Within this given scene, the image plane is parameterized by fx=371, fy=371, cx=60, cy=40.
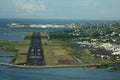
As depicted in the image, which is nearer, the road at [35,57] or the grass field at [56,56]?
the road at [35,57]

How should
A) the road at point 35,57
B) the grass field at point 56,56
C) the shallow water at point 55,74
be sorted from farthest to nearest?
Result: the grass field at point 56,56 → the road at point 35,57 → the shallow water at point 55,74

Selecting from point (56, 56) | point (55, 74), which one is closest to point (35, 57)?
point (56, 56)

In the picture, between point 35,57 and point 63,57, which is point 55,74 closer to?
point 35,57

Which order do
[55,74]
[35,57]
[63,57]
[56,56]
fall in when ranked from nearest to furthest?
[55,74] → [35,57] → [63,57] → [56,56]

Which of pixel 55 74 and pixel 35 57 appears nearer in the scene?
pixel 55 74

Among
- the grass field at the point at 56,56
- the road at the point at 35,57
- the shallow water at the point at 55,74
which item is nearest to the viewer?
the shallow water at the point at 55,74

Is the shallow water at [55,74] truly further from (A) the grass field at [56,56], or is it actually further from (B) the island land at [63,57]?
(A) the grass field at [56,56]

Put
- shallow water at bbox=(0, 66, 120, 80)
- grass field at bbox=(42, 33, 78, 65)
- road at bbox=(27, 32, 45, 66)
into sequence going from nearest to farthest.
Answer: shallow water at bbox=(0, 66, 120, 80), road at bbox=(27, 32, 45, 66), grass field at bbox=(42, 33, 78, 65)

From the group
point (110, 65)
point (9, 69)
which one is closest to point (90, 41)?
point (110, 65)

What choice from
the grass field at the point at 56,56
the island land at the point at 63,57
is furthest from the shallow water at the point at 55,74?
the grass field at the point at 56,56

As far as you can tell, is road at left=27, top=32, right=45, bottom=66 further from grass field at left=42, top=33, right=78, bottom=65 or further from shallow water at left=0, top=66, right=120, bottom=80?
shallow water at left=0, top=66, right=120, bottom=80

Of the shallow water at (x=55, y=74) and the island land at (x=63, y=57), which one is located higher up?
the shallow water at (x=55, y=74)

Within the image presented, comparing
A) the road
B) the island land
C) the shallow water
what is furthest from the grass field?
the shallow water

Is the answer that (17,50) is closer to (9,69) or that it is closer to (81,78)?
(9,69)
